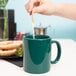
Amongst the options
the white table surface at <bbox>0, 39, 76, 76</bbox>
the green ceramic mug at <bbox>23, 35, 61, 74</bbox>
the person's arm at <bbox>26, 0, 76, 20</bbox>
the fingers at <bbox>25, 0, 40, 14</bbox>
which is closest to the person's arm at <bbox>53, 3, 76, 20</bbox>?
the person's arm at <bbox>26, 0, 76, 20</bbox>

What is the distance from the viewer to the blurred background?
1367mm

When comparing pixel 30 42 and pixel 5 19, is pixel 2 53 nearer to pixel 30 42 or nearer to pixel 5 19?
pixel 30 42

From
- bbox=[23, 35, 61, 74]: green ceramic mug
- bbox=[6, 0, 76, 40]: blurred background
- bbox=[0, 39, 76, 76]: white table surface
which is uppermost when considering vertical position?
bbox=[6, 0, 76, 40]: blurred background

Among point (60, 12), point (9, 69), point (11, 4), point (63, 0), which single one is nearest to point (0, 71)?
point (9, 69)

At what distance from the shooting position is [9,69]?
676 millimetres

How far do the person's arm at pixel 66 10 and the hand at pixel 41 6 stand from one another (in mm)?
52

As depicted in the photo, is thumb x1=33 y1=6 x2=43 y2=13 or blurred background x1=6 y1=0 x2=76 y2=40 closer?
thumb x1=33 y1=6 x2=43 y2=13

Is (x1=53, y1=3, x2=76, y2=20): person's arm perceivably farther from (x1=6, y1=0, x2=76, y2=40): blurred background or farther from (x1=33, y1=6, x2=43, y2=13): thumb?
(x1=6, y1=0, x2=76, y2=40): blurred background

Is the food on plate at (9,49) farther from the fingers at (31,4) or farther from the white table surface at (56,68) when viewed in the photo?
the fingers at (31,4)

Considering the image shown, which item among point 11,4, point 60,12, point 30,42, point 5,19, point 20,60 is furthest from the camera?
point 11,4

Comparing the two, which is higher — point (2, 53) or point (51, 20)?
point (51, 20)

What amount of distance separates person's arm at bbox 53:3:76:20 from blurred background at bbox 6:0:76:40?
322mm

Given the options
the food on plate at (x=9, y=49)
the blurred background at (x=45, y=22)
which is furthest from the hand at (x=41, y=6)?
the blurred background at (x=45, y=22)

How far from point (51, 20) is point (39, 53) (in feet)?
2.70
